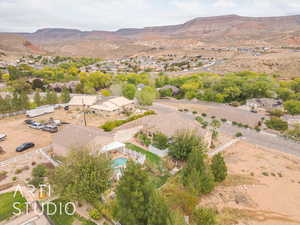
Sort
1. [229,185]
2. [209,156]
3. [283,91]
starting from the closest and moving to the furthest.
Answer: [229,185]
[209,156]
[283,91]

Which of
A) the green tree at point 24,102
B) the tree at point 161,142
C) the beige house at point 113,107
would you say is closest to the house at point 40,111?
the green tree at point 24,102

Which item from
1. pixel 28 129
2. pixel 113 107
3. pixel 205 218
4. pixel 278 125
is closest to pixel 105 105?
pixel 113 107

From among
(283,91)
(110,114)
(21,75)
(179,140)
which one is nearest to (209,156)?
(179,140)

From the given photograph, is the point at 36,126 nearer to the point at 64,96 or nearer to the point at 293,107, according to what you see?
the point at 64,96

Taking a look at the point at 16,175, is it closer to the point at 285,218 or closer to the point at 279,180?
the point at 285,218

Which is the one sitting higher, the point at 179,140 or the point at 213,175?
the point at 179,140
